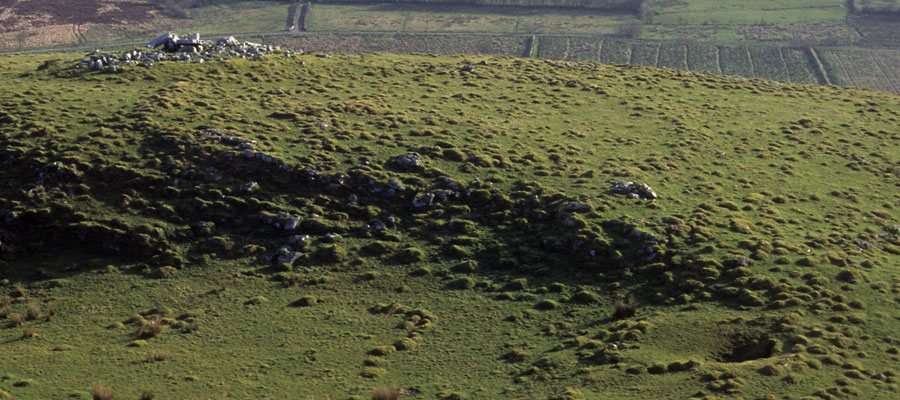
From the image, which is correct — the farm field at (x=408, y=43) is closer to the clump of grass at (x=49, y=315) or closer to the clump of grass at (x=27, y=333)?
the clump of grass at (x=49, y=315)

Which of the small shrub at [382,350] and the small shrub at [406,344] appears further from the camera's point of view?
the small shrub at [406,344]

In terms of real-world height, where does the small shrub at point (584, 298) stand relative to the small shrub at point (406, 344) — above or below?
above

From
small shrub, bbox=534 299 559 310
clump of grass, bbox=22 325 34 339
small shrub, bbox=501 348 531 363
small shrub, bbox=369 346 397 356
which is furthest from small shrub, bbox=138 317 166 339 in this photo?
small shrub, bbox=534 299 559 310

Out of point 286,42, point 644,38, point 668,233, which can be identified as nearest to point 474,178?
point 668,233

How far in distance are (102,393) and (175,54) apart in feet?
172

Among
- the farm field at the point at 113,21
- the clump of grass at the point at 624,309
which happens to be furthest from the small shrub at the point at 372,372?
the farm field at the point at 113,21

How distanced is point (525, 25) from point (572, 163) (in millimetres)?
136403

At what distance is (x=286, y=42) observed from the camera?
157000mm

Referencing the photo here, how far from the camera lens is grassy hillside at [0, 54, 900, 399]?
30328mm

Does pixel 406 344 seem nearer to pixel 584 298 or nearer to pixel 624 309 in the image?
pixel 584 298

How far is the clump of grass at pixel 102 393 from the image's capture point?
87.6ft

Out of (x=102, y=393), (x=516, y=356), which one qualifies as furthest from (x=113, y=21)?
(x=516, y=356)

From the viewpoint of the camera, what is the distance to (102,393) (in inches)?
1055

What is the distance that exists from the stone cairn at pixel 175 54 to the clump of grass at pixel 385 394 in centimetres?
5118
